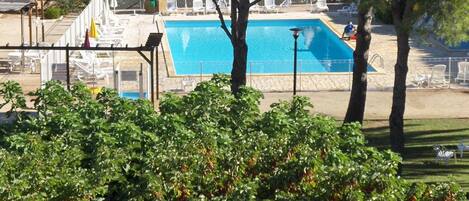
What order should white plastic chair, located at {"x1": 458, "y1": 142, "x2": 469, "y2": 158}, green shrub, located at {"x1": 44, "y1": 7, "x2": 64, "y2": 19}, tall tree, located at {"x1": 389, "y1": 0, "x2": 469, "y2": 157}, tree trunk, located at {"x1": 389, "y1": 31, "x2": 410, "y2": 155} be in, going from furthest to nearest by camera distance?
green shrub, located at {"x1": 44, "y1": 7, "x2": 64, "y2": 19}, tree trunk, located at {"x1": 389, "y1": 31, "x2": 410, "y2": 155}, white plastic chair, located at {"x1": 458, "y1": 142, "x2": 469, "y2": 158}, tall tree, located at {"x1": 389, "y1": 0, "x2": 469, "y2": 157}

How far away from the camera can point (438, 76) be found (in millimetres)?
27000

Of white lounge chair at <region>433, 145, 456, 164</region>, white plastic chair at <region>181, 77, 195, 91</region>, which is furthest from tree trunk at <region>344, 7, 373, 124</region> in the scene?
white plastic chair at <region>181, 77, 195, 91</region>

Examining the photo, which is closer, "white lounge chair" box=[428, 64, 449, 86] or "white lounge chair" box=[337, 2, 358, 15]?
"white lounge chair" box=[428, 64, 449, 86]

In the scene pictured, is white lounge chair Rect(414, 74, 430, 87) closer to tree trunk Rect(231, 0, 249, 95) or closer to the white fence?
tree trunk Rect(231, 0, 249, 95)

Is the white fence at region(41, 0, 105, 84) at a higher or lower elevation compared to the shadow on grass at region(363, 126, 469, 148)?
higher

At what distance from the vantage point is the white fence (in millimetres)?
24469

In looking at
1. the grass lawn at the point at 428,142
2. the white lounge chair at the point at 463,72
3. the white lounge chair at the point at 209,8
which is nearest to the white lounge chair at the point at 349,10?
the white lounge chair at the point at 209,8

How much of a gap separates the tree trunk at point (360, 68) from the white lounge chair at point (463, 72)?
5.65 meters

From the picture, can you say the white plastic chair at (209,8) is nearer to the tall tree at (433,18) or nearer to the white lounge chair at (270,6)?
the white lounge chair at (270,6)

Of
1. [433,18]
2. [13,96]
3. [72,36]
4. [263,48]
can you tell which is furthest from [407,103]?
[13,96]

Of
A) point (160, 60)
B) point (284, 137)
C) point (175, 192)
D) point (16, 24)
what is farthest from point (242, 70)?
point (16, 24)

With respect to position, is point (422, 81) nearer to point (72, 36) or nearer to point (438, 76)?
point (438, 76)

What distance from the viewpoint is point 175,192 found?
1119 cm

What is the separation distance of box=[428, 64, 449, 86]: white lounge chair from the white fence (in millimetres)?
9706
